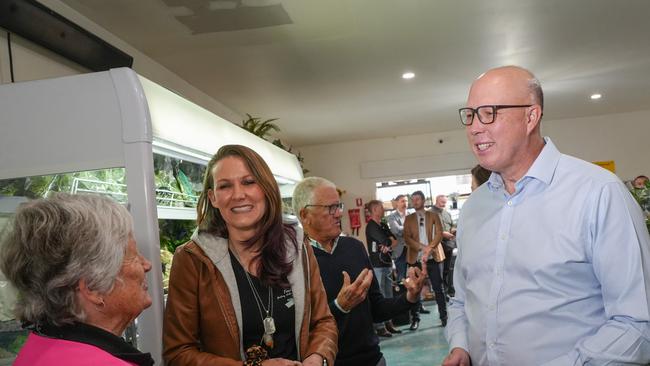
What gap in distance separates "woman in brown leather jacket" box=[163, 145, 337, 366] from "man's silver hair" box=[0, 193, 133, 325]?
50 cm

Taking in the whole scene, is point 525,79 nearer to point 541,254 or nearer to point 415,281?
point 541,254

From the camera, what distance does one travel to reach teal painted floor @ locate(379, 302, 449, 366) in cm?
493

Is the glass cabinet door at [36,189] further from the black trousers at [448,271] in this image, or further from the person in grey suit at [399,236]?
the black trousers at [448,271]

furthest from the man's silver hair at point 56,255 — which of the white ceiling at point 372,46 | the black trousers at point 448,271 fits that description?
the black trousers at point 448,271

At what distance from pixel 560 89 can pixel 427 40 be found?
3.60 meters

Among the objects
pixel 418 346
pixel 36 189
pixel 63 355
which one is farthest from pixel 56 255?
pixel 418 346

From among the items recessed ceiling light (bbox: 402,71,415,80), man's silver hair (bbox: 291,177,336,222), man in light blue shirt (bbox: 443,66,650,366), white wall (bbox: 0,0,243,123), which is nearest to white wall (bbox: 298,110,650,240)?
recessed ceiling light (bbox: 402,71,415,80)

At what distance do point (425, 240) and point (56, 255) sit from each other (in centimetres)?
613

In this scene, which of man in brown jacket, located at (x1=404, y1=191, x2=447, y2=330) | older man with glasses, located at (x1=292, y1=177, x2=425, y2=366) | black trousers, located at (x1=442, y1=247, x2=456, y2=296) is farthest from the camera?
black trousers, located at (x1=442, y1=247, x2=456, y2=296)

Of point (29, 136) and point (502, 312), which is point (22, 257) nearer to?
point (29, 136)

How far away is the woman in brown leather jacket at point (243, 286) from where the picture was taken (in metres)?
1.63

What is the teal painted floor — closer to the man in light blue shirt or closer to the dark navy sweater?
the dark navy sweater

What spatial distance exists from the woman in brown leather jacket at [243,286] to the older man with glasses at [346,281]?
0.22 metres

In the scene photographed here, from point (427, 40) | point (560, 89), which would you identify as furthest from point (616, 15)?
point (560, 89)
